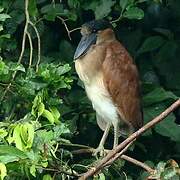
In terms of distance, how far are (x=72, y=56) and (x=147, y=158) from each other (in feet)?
2.00

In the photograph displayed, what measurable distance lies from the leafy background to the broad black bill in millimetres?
72

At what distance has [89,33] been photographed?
2939mm

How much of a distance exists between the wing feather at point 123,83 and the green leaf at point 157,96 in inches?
3.4

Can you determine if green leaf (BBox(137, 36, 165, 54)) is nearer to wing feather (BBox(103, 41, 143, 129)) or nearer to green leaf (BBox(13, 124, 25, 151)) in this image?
wing feather (BBox(103, 41, 143, 129))

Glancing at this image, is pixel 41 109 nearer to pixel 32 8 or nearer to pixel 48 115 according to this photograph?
pixel 48 115

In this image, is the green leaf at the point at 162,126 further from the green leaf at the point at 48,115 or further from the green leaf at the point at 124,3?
the green leaf at the point at 48,115

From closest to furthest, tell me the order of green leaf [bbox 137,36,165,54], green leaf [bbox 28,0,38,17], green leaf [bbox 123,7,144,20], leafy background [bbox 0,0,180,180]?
1. leafy background [bbox 0,0,180,180]
2. green leaf [bbox 28,0,38,17]
3. green leaf [bbox 123,7,144,20]
4. green leaf [bbox 137,36,165,54]

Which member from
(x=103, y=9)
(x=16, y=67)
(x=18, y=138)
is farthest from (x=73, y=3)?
(x=18, y=138)

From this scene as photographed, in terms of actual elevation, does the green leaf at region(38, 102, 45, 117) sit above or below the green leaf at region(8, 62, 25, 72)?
below

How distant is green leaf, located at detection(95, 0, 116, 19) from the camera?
3.09 meters

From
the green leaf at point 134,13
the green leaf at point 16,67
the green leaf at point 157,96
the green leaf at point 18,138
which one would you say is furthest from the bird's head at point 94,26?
the green leaf at point 18,138

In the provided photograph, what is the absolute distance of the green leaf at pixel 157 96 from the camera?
2.99m

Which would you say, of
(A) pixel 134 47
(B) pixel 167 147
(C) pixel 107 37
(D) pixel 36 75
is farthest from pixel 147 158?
(D) pixel 36 75

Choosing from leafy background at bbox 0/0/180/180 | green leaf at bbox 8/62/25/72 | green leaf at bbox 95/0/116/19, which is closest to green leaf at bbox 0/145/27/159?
leafy background at bbox 0/0/180/180
